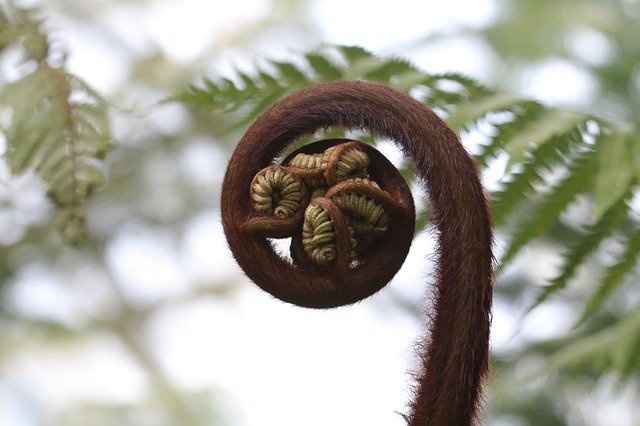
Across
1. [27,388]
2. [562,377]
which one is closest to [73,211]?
[562,377]

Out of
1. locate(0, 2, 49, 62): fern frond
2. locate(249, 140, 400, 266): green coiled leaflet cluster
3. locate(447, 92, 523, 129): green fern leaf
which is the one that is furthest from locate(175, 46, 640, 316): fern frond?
locate(249, 140, 400, 266): green coiled leaflet cluster

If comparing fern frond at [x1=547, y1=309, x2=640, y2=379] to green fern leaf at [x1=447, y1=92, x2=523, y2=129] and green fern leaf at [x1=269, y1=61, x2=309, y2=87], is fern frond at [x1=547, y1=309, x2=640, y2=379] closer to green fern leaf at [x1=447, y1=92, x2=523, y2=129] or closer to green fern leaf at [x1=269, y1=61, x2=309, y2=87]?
green fern leaf at [x1=447, y1=92, x2=523, y2=129]

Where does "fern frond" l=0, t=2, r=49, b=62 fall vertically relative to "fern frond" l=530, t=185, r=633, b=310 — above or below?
above

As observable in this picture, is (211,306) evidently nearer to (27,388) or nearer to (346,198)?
(27,388)

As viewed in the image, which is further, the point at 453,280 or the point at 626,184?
the point at 626,184

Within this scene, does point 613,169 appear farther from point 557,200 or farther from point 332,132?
point 332,132

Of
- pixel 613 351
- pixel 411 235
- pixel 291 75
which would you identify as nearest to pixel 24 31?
pixel 291 75
